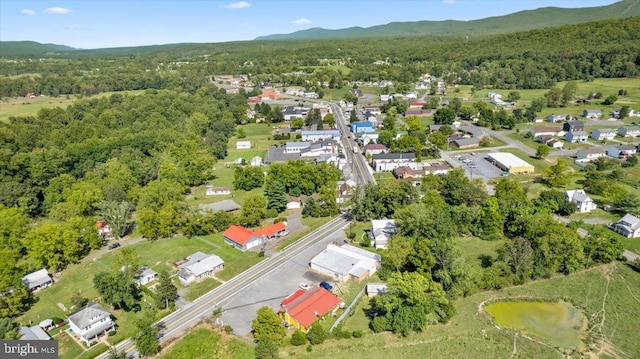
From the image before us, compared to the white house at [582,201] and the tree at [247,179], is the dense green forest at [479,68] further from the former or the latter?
the white house at [582,201]

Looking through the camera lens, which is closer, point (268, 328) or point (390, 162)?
point (268, 328)

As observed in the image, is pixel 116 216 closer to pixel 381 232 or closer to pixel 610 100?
pixel 381 232

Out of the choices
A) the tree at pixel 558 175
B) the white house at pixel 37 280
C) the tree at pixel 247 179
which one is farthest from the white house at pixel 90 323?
the tree at pixel 558 175

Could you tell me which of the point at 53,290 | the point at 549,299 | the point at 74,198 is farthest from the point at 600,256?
the point at 74,198

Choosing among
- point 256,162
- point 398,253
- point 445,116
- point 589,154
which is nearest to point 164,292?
point 398,253

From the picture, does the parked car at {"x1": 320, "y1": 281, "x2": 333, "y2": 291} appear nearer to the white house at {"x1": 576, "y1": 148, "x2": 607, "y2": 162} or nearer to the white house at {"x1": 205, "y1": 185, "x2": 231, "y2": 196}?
the white house at {"x1": 205, "y1": 185, "x2": 231, "y2": 196}
